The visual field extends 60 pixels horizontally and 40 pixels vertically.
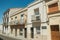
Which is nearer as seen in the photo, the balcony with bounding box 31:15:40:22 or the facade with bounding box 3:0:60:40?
the facade with bounding box 3:0:60:40

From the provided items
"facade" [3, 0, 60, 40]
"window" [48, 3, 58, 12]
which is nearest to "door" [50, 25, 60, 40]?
"facade" [3, 0, 60, 40]

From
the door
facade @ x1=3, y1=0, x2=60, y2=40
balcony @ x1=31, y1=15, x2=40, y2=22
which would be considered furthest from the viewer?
balcony @ x1=31, y1=15, x2=40, y2=22

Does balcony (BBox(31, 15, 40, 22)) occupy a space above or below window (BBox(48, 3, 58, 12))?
below

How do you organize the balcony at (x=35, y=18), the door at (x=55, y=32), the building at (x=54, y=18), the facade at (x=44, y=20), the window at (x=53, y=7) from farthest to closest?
the balcony at (x=35, y=18) → the window at (x=53, y=7) → the facade at (x=44, y=20) → the door at (x=55, y=32) → the building at (x=54, y=18)

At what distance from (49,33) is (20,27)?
1123 cm

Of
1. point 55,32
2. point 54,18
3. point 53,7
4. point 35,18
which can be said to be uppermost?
point 53,7

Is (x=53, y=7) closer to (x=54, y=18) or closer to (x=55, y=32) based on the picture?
(x=54, y=18)

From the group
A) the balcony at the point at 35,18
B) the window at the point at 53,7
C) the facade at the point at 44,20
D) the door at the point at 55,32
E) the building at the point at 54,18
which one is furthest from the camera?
the balcony at the point at 35,18

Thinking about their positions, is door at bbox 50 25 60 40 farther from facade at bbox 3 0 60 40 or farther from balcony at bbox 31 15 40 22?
balcony at bbox 31 15 40 22

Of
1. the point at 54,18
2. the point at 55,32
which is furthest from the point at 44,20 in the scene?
the point at 55,32

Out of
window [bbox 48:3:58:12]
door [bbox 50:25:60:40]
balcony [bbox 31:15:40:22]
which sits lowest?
door [bbox 50:25:60:40]

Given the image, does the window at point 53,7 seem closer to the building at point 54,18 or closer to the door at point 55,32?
the building at point 54,18

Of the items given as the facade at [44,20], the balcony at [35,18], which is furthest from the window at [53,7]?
the balcony at [35,18]

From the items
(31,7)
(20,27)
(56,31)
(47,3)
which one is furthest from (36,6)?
(20,27)
